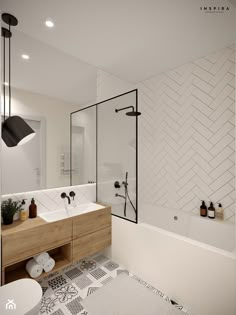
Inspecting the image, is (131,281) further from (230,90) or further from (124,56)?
(124,56)

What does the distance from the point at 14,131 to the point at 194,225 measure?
236 centimetres

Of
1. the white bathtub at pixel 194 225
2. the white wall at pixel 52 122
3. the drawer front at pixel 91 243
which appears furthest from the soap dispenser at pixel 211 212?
the white wall at pixel 52 122

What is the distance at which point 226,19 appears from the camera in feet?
5.39

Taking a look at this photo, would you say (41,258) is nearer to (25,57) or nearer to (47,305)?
(47,305)

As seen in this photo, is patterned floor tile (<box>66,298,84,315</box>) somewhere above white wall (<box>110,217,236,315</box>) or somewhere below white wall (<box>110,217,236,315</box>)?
below

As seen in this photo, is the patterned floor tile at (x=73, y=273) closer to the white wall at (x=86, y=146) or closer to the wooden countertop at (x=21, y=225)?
the wooden countertop at (x=21, y=225)

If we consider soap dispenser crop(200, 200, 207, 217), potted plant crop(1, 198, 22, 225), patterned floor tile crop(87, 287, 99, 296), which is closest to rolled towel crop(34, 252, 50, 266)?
potted plant crop(1, 198, 22, 225)

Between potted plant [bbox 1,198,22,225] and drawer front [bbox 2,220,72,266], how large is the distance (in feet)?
0.73

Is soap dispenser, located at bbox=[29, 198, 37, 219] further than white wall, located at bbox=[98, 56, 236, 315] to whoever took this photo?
Yes

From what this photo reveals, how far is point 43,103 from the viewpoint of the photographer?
7.15ft

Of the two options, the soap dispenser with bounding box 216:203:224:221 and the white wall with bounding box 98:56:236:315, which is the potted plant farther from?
the soap dispenser with bounding box 216:203:224:221

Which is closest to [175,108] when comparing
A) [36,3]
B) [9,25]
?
[36,3]

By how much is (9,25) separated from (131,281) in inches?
115

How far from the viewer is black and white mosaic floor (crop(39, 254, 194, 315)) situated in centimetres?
162
